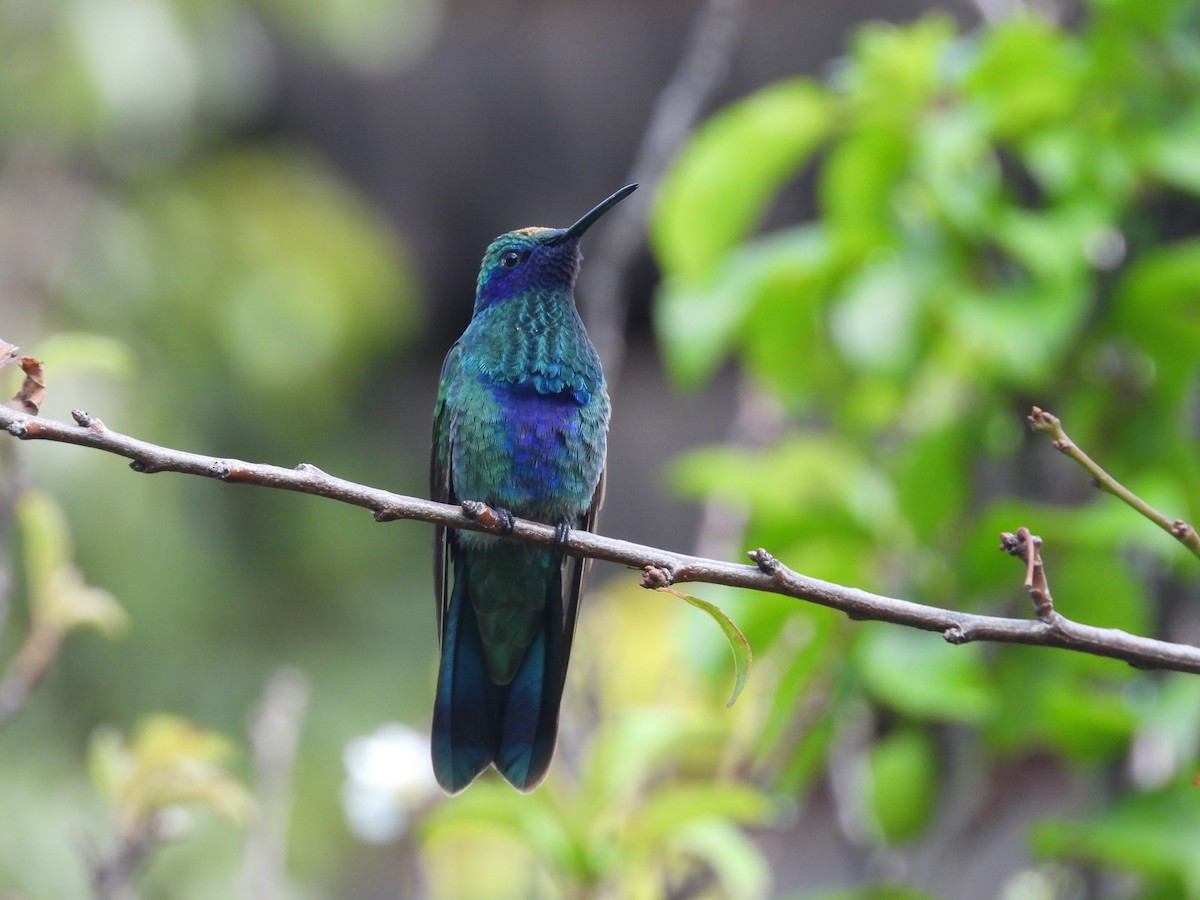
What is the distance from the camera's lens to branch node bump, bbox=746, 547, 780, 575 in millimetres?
1568

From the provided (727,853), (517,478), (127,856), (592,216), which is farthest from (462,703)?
(592,216)

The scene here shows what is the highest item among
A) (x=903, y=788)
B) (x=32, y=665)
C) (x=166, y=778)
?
(x=903, y=788)

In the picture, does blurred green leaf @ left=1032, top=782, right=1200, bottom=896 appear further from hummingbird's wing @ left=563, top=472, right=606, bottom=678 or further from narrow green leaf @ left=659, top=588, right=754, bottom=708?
narrow green leaf @ left=659, top=588, right=754, bottom=708

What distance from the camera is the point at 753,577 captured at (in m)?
1.60

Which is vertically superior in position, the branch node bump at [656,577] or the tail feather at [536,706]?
the tail feather at [536,706]

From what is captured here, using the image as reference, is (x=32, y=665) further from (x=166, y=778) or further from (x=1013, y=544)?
(x=1013, y=544)

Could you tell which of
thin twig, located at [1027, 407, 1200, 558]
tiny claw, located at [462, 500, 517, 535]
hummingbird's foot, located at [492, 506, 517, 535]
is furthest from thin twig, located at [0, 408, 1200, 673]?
hummingbird's foot, located at [492, 506, 517, 535]

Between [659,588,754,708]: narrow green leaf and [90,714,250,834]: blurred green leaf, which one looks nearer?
[659,588,754,708]: narrow green leaf

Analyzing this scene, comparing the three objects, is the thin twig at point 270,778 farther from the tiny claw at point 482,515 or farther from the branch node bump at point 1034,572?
the branch node bump at point 1034,572

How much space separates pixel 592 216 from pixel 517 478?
60 centimetres

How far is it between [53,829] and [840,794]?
433cm

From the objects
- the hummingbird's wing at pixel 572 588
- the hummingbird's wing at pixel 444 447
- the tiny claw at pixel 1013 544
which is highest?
the hummingbird's wing at pixel 444 447

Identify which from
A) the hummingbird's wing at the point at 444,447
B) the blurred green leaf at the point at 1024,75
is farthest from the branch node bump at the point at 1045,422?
the hummingbird's wing at the point at 444,447

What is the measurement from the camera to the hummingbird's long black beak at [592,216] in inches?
→ 86.4
